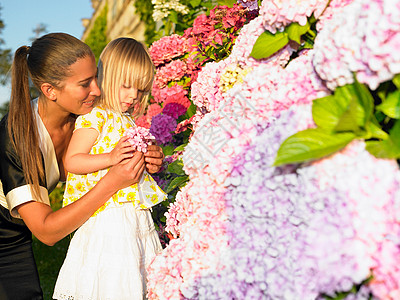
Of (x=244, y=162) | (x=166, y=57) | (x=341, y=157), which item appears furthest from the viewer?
(x=166, y=57)

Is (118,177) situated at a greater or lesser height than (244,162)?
lesser

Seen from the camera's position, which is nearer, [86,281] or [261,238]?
[261,238]

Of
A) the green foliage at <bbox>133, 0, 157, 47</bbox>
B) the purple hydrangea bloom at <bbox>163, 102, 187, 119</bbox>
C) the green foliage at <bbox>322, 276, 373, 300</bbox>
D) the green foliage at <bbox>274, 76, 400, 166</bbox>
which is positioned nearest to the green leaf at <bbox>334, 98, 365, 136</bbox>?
the green foliage at <bbox>274, 76, 400, 166</bbox>

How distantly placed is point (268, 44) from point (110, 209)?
1376 millimetres

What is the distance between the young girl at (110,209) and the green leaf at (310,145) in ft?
4.27

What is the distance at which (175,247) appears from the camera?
1.22 m

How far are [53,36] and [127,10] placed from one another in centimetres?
951

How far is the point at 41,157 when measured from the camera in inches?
84.1

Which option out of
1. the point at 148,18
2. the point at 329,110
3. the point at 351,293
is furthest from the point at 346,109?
the point at 148,18

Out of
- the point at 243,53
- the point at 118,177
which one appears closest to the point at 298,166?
the point at 243,53

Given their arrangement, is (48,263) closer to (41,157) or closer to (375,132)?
(41,157)

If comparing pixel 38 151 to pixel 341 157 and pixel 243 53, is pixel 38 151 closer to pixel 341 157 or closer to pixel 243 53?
pixel 243 53

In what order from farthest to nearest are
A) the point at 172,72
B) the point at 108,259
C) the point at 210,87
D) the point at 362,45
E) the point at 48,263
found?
the point at 48,263 → the point at 172,72 → the point at 108,259 → the point at 210,87 → the point at 362,45

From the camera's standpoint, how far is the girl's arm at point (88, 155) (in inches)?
78.7
